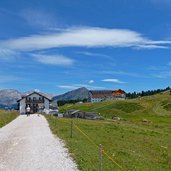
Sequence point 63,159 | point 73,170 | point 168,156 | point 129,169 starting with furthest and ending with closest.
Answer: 1. point 168,156
2. point 63,159
3. point 129,169
4. point 73,170

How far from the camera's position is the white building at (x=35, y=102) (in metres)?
168

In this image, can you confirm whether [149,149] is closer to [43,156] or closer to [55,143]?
[55,143]

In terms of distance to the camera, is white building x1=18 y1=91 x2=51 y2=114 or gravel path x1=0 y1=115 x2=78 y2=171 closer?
→ gravel path x1=0 y1=115 x2=78 y2=171

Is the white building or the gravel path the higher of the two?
the white building

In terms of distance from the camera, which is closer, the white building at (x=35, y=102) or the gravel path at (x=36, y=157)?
the gravel path at (x=36, y=157)

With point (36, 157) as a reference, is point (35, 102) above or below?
above

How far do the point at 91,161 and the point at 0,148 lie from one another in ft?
32.7

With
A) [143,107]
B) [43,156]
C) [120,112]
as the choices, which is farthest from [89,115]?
[43,156]

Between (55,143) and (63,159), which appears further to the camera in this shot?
(55,143)

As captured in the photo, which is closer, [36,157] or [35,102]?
[36,157]

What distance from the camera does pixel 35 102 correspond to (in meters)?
169

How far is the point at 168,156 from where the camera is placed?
1190 inches

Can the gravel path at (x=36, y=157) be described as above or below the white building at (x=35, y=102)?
below

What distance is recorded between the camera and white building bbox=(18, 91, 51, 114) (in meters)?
168
